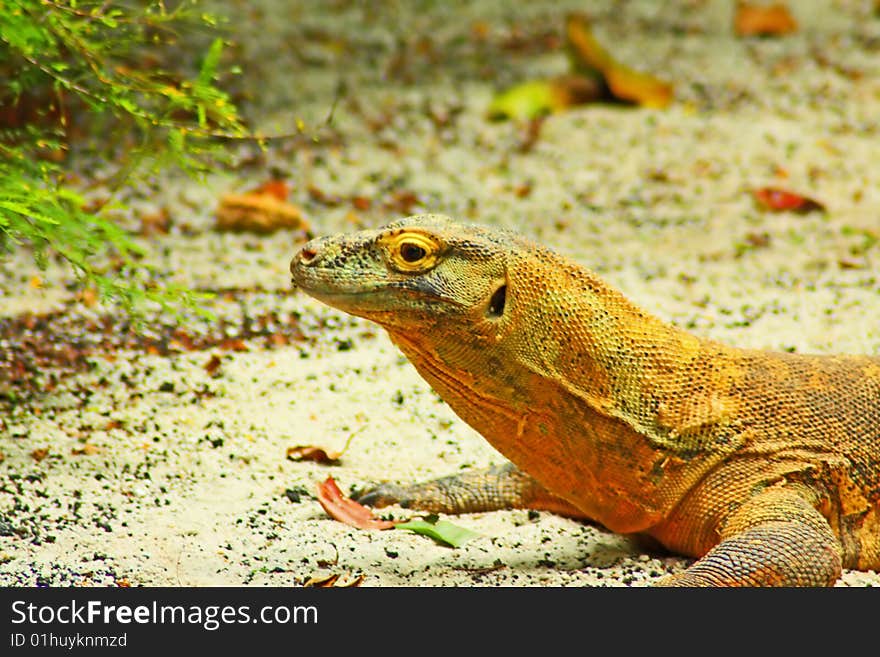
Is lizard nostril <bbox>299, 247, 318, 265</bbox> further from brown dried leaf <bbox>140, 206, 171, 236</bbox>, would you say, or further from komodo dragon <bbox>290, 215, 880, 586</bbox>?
brown dried leaf <bbox>140, 206, 171, 236</bbox>

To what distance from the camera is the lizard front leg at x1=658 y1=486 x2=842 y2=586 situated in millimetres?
3438

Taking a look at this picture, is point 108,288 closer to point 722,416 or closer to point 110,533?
point 110,533

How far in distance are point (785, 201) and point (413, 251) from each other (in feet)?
17.6

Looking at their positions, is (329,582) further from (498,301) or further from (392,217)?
(392,217)

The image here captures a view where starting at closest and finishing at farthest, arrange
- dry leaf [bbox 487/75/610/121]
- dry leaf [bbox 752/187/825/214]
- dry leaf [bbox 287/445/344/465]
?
1. dry leaf [bbox 287/445/344/465]
2. dry leaf [bbox 752/187/825/214]
3. dry leaf [bbox 487/75/610/121]

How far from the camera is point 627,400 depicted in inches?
148

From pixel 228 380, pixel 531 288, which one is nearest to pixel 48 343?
pixel 228 380

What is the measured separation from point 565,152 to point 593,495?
19.9 feet

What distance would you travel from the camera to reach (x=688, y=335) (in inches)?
155

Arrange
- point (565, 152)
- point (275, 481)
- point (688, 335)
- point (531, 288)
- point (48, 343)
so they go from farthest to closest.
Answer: point (565, 152) → point (48, 343) → point (275, 481) → point (688, 335) → point (531, 288)

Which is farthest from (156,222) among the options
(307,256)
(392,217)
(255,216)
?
(307,256)

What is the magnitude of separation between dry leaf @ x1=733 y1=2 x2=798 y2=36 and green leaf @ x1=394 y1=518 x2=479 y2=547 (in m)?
9.36

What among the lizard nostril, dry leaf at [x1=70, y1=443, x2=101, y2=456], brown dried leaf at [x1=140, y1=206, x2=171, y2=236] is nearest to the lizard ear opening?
the lizard nostril

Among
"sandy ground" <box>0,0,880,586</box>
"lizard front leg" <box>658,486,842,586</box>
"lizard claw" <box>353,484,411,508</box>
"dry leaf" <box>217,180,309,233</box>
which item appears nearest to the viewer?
"lizard front leg" <box>658,486,842,586</box>
